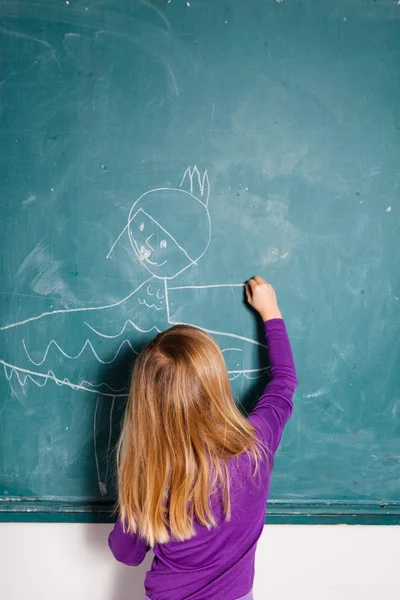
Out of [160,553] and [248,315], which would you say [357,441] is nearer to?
[248,315]

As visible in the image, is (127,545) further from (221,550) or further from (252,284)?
(252,284)

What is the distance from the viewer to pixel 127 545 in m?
1.22

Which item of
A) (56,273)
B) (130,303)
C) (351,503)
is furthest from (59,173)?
(351,503)

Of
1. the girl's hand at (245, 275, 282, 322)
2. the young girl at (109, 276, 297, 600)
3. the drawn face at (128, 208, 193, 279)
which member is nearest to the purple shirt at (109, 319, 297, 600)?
the young girl at (109, 276, 297, 600)

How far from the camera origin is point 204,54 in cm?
142

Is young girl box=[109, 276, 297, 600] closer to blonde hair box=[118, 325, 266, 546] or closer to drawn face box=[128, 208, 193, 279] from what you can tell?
blonde hair box=[118, 325, 266, 546]

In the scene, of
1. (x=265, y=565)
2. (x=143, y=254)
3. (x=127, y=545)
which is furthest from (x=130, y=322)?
(x=265, y=565)

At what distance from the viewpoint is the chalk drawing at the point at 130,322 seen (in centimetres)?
144

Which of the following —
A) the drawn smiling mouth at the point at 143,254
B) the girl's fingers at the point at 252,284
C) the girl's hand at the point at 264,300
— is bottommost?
the girl's hand at the point at 264,300

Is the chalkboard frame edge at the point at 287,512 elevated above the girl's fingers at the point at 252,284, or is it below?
below

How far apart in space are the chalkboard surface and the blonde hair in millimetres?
339

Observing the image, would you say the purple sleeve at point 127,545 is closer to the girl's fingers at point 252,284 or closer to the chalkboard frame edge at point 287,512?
the chalkboard frame edge at point 287,512

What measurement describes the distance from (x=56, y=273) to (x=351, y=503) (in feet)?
3.30

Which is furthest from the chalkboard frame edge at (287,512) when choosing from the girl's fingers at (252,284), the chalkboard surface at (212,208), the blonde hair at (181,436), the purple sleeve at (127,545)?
the girl's fingers at (252,284)
